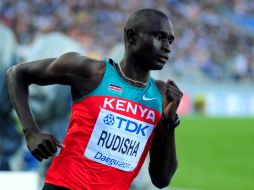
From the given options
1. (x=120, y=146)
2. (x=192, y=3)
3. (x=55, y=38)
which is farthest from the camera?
(x=192, y=3)

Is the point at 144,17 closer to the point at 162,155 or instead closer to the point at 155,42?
the point at 155,42

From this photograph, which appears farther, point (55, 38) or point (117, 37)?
point (117, 37)

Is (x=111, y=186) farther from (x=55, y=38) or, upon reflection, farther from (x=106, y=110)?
(x=55, y=38)

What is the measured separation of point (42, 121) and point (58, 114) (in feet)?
1.01

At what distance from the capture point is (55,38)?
9.03 metres

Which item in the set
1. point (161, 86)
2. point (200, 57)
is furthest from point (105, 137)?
point (200, 57)

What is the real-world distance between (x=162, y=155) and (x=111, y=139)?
40 cm

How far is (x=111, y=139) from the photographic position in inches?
169

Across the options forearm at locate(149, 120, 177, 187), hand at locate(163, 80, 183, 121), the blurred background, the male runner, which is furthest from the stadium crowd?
hand at locate(163, 80, 183, 121)

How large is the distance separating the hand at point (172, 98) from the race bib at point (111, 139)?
0.21m

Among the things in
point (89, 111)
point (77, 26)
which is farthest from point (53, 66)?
point (77, 26)

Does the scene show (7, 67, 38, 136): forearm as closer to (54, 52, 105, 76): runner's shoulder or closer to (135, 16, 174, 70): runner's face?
(54, 52, 105, 76): runner's shoulder

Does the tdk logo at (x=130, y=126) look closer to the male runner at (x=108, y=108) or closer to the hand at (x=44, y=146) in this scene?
the male runner at (x=108, y=108)

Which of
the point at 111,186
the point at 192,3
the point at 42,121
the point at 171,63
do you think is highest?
the point at 192,3
